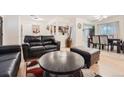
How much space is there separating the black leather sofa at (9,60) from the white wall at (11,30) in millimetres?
85

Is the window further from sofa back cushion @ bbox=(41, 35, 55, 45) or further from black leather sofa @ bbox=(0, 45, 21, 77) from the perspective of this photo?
black leather sofa @ bbox=(0, 45, 21, 77)

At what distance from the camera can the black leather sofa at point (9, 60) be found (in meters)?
1.54

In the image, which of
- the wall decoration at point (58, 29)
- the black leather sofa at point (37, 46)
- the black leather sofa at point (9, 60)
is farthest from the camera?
the wall decoration at point (58, 29)

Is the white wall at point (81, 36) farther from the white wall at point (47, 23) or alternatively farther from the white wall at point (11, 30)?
the white wall at point (11, 30)

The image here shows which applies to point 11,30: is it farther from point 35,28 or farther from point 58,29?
point 58,29

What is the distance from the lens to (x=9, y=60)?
1790mm

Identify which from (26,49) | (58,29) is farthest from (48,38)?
(26,49)

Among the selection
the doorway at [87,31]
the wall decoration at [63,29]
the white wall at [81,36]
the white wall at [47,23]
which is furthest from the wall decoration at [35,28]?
the doorway at [87,31]

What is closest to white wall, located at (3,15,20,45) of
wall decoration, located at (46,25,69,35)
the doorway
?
wall decoration, located at (46,25,69,35)

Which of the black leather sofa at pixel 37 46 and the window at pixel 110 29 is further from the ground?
the window at pixel 110 29

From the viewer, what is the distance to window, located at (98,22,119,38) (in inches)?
70.2

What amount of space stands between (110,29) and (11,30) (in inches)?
55.7
